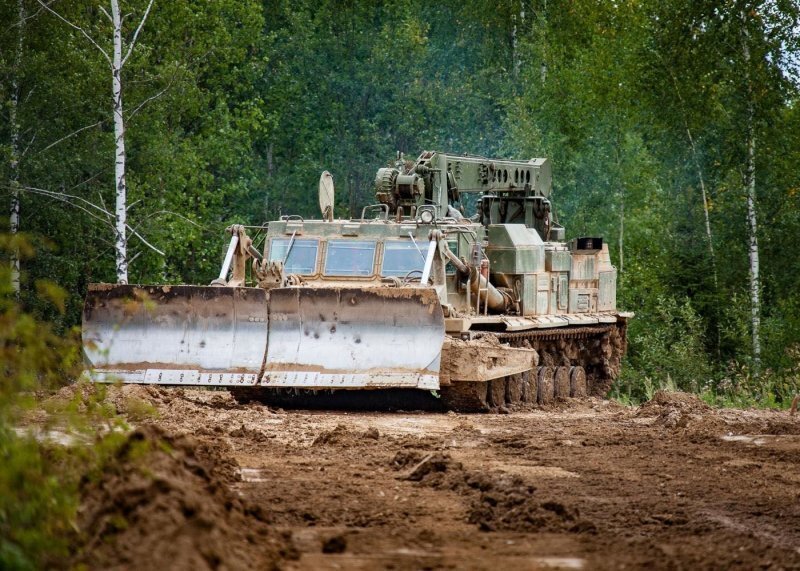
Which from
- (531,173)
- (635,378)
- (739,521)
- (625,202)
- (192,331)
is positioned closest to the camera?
(739,521)

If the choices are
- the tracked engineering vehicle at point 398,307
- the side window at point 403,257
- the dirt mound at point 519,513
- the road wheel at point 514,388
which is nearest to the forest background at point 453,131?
the tracked engineering vehicle at point 398,307

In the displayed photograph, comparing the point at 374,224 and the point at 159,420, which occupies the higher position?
the point at 374,224

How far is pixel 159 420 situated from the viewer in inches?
543

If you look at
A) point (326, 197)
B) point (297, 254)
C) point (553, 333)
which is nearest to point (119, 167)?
point (326, 197)

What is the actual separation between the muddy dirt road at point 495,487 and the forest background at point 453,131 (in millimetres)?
6717

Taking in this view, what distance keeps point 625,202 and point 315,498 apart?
24759 mm

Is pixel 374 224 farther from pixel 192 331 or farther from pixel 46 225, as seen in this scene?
pixel 46 225

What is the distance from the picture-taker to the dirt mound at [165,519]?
5.92 meters

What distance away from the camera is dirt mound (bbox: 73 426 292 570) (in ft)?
19.4

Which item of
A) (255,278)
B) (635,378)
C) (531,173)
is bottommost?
(635,378)

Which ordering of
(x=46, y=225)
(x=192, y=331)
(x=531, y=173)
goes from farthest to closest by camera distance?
(x=46, y=225) → (x=531, y=173) → (x=192, y=331)

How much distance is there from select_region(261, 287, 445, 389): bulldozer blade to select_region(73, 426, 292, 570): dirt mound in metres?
7.12

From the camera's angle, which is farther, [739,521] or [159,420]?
[159,420]

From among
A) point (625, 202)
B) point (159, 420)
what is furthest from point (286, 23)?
point (159, 420)
